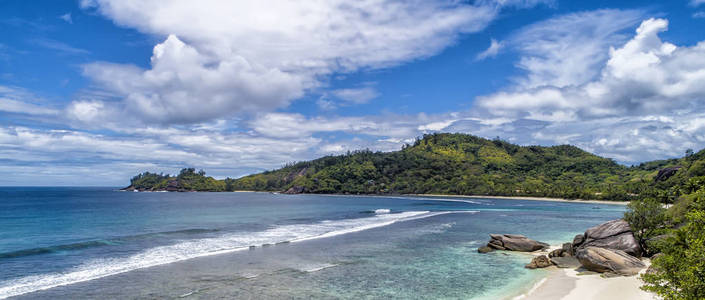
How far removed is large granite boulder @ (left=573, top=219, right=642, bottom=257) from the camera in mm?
25016

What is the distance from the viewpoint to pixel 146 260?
27375mm

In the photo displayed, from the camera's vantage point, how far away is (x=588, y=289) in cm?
1880

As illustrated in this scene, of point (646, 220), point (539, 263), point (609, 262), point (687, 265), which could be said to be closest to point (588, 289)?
point (609, 262)

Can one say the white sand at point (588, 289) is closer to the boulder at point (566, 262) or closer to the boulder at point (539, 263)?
the boulder at point (566, 262)

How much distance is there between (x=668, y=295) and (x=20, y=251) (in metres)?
41.4

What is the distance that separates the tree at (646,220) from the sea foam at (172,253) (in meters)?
26.9

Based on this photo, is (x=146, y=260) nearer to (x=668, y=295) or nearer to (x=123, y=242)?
(x=123, y=242)

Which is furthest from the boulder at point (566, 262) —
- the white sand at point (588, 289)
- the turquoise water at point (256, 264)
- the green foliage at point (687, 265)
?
the green foliage at point (687, 265)

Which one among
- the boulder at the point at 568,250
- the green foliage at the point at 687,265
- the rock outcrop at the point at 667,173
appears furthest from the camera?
the rock outcrop at the point at 667,173

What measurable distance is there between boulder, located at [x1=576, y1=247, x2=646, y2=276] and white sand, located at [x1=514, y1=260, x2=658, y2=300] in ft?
2.54

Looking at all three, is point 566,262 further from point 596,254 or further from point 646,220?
point 646,220

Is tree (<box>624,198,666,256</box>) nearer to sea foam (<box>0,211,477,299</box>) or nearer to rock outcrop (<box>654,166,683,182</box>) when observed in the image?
sea foam (<box>0,211,477,299</box>)

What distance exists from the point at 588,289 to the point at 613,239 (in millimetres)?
9623

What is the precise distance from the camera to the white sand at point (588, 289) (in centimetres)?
1725
